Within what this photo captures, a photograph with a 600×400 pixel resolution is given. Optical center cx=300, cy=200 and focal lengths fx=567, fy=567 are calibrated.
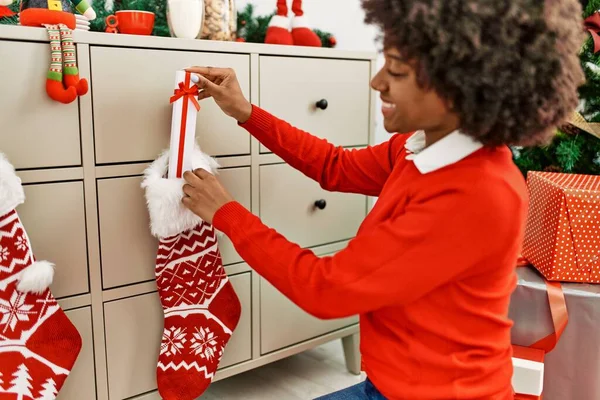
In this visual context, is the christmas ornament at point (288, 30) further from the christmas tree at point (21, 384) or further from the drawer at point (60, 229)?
the christmas tree at point (21, 384)

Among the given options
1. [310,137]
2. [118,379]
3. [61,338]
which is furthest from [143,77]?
[118,379]

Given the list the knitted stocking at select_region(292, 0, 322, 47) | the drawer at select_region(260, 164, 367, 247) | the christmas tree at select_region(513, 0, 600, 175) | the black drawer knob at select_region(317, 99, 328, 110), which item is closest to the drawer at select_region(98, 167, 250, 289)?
the drawer at select_region(260, 164, 367, 247)

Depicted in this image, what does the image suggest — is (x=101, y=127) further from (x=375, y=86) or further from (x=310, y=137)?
(x=375, y=86)

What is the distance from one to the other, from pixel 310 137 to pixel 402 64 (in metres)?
0.48

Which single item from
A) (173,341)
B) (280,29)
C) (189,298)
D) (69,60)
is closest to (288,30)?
(280,29)

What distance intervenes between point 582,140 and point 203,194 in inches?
43.7

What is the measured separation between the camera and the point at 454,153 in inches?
34.7

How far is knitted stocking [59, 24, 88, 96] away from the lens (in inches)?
44.5

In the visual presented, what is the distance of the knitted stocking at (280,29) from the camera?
162 cm

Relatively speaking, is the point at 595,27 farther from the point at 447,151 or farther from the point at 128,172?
the point at 128,172

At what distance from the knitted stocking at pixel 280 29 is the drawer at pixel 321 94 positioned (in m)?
0.11

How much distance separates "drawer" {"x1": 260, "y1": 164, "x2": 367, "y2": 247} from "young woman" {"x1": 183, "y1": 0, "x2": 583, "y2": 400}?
1.77ft

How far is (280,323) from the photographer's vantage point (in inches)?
64.8

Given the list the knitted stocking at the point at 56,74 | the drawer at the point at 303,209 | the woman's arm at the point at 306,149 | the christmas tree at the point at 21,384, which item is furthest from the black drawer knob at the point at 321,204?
the christmas tree at the point at 21,384
